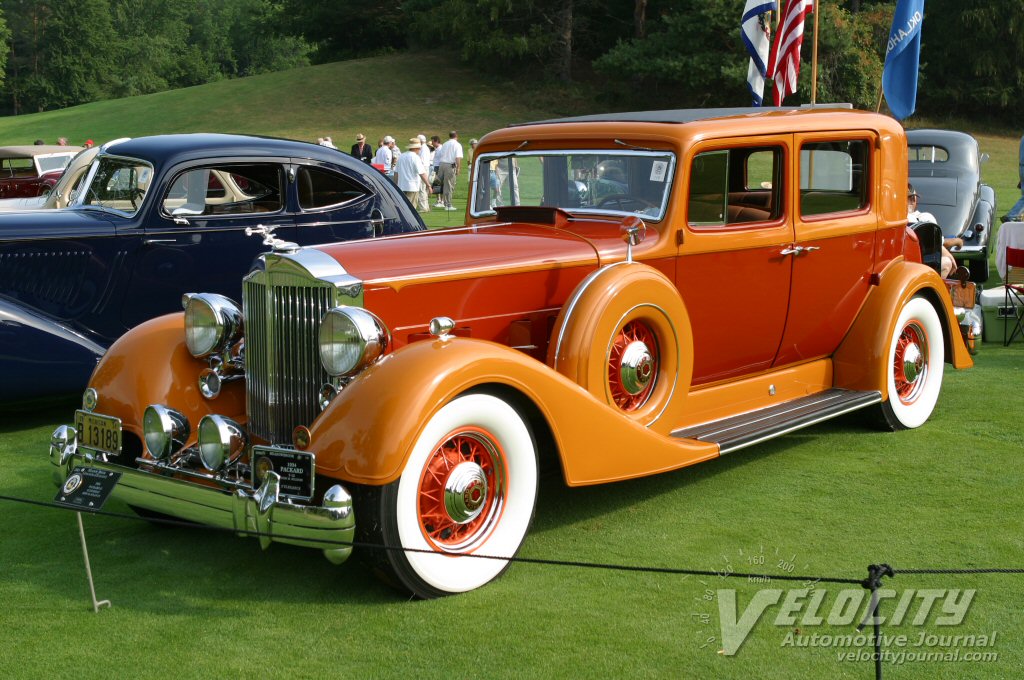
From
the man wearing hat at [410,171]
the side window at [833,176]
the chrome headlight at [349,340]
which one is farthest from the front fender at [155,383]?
the man wearing hat at [410,171]

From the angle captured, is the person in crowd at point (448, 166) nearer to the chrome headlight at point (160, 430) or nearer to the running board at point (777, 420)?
the running board at point (777, 420)

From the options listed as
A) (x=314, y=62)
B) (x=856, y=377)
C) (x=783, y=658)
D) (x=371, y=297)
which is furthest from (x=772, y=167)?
(x=314, y=62)

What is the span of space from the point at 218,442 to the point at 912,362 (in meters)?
4.25

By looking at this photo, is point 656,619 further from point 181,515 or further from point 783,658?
point 181,515

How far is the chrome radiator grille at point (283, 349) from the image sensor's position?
427 centimetres

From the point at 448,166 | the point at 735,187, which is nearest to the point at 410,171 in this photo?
the point at 448,166

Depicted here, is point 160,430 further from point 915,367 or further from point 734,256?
point 915,367

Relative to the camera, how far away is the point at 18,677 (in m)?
3.46

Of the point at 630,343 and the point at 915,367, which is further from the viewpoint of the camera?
the point at 915,367

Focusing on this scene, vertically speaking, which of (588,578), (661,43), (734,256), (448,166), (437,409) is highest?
(661,43)

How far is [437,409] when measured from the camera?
3.89 metres

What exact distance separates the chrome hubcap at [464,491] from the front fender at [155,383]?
50.4 inches

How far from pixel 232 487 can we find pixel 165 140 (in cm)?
429

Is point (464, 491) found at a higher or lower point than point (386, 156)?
lower
